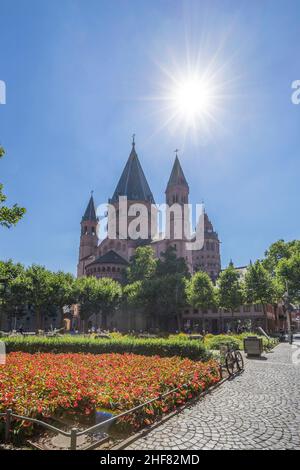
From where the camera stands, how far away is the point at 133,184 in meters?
104

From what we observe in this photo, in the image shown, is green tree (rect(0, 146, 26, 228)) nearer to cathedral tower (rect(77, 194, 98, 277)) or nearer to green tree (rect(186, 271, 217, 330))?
green tree (rect(186, 271, 217, 330))

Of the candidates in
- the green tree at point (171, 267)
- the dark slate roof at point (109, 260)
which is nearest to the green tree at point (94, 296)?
the green tree at point (171, 267)

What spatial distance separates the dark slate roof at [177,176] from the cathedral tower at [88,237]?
105 ft

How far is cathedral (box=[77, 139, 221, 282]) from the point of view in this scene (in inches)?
3243

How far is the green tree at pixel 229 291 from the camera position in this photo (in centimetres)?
4684

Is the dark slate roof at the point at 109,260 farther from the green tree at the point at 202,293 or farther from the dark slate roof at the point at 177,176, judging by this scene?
the green tree at the point at 202,293

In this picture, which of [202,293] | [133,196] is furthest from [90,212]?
[202,293]

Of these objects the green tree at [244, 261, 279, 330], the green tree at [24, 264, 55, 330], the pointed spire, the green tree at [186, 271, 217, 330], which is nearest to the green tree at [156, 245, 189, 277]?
the green tree at [186, 271, 217, 330]

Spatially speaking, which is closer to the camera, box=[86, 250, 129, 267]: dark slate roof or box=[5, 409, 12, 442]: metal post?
box=[5, 409, 12, 442]: metal post

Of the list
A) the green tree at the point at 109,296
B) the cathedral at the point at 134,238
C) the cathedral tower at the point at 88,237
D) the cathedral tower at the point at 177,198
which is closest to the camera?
the green tree at the point at 109,296

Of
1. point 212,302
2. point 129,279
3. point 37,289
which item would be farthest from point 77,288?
point 212,302
